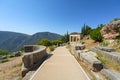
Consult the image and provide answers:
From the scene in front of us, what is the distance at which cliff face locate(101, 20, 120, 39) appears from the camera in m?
25.7

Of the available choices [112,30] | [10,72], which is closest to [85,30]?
[112,30]

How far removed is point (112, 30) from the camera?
88.3 ft

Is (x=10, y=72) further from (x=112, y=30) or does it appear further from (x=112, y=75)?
(x=112, y=30)

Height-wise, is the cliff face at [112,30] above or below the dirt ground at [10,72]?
above

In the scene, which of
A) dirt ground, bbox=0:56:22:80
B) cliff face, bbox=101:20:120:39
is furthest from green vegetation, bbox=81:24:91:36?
dirt ground, bbox=0:56:22:80

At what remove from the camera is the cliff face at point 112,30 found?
25725mm

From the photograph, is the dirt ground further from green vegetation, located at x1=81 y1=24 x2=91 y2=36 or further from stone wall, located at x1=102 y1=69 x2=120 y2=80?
green vegetation, located at x1=81 y1=24 x2=91 y2=36

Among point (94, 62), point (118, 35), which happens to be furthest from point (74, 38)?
point (94, 62)

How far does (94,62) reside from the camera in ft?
30.5

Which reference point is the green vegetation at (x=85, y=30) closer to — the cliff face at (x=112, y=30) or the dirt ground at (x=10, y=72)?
the cliff face at (x=112, y=30)

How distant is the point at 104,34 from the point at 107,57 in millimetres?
17293

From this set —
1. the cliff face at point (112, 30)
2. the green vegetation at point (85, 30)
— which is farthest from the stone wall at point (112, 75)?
the green vegetation at point (85, 30)

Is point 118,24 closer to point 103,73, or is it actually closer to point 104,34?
point 104,34

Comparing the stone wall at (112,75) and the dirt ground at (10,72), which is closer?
the stone wall at (112,75)
